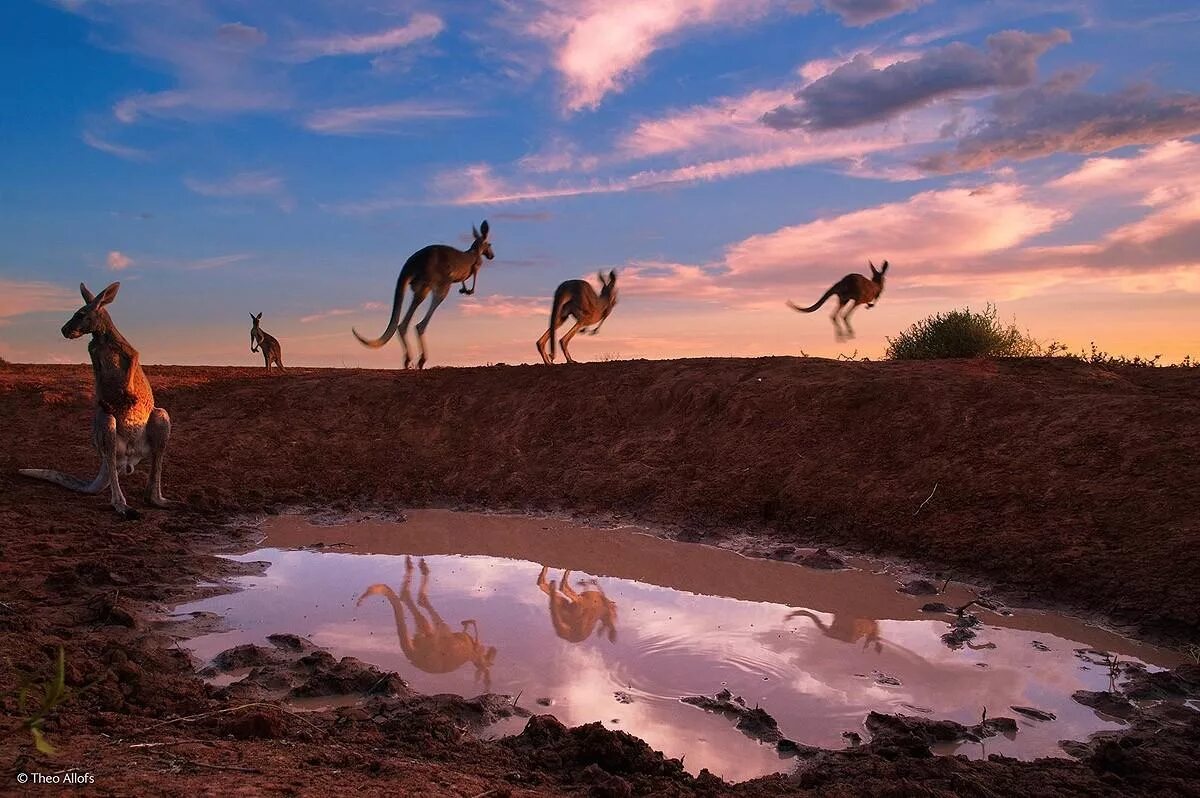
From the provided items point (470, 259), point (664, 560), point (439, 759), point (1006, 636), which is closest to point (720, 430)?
point (664, 560)

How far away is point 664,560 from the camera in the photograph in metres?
8.29

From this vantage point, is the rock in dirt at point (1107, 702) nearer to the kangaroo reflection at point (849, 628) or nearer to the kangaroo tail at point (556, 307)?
the kangaroo reflection at point (849, 628)

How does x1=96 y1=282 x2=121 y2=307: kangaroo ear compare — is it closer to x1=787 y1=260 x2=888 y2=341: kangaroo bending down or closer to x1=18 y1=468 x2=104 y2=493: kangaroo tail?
x1=18 y1=468 x2=104 y2=493: kangaroo tail

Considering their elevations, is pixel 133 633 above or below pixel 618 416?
below

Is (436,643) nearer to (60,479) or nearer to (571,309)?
(60,479)

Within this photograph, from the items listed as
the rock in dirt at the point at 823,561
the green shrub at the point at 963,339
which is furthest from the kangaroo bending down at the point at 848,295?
the rock in dirt at the point at 823,561

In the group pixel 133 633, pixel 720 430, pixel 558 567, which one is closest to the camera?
pixel 133 633

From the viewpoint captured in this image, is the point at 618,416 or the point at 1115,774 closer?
the point at 1115,774

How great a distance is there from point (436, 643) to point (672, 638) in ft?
5.33

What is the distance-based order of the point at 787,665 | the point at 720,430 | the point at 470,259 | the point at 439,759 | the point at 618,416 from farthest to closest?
the point at 470,259
the point at 618,416
the point at 720,430
the point at 787,665
the point at 439,759

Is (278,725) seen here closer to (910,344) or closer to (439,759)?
(439,759)

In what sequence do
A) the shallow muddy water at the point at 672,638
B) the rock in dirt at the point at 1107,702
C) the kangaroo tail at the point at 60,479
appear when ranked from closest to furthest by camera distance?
the shallow muddy water at the point at 672,638 < the rock in dirt at the point at 1107,702 < the kangaroo tail at the point at 60,479

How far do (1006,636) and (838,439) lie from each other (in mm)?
3971

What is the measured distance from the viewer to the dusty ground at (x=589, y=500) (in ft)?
12.3
